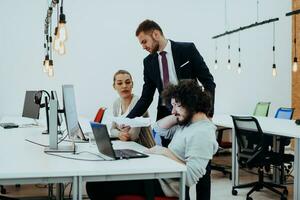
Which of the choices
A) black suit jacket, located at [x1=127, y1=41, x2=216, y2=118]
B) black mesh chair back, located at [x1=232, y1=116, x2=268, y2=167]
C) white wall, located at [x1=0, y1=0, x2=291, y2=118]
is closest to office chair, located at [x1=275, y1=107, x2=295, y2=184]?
black mesh chair back, located at [x1=232, y1=116, x2=268, y2=167]

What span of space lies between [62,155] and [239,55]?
6.08m

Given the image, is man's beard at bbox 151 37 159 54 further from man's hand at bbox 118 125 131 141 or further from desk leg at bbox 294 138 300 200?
desk leg at bbox 294 138 300 200

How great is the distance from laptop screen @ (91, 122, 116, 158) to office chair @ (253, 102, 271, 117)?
522cm

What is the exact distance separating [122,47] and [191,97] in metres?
5.13

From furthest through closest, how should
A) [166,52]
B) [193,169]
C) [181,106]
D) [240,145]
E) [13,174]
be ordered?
1. [240,145]
2. [166,52]
3. [181,106]
4. [193,169]
5. [13,174]

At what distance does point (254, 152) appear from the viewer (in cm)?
449

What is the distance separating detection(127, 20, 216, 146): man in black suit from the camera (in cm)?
299

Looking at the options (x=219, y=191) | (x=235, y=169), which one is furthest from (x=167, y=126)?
(x=235, y=169)

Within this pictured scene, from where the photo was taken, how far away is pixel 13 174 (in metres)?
1.98

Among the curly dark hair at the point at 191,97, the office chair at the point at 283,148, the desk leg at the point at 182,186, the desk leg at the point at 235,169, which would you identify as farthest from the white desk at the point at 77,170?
the desk leg at the point at 235,169

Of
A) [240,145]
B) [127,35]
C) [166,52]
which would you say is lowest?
[240,145]

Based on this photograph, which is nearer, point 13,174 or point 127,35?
point 13,174

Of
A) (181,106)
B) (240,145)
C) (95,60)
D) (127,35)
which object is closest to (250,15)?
(127,35)

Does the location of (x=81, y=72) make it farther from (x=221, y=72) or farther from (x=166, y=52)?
(x=166, y=52)
